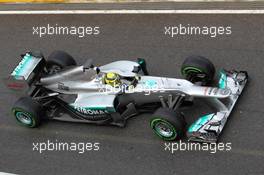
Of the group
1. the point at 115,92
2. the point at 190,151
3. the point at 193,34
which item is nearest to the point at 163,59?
the point at 193,34

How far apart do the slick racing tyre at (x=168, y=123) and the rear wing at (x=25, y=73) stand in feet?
8.48

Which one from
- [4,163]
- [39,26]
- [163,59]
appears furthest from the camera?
[39,26]

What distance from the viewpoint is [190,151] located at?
8.00 m

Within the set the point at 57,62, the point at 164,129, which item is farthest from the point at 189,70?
the point at 57,62

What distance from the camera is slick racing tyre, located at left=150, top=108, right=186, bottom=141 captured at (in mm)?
7766

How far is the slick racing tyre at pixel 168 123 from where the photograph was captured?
7766 millimetres

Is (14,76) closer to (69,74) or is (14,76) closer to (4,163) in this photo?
(69,74)

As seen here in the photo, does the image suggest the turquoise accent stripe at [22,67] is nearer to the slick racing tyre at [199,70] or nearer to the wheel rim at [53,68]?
the wheel rim at [53,68]

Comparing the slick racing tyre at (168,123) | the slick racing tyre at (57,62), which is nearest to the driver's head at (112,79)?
the slick racing tyre at (168,123)

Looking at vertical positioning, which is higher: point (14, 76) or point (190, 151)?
point (14, 76)

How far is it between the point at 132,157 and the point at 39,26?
5071 millimetres

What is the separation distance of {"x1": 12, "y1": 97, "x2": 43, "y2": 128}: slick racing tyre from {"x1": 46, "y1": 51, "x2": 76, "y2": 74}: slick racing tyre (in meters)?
1.06

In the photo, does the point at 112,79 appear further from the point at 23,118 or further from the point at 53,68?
the point at 23,118

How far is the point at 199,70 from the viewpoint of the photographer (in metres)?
8.70
